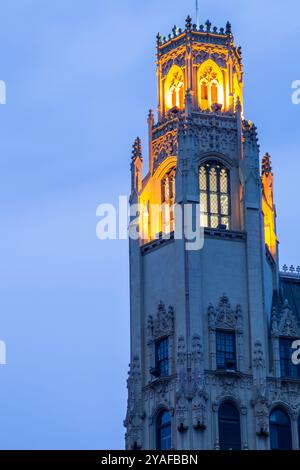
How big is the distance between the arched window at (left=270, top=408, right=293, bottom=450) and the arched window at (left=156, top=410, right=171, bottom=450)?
677 cm

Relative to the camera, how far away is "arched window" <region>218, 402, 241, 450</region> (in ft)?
348

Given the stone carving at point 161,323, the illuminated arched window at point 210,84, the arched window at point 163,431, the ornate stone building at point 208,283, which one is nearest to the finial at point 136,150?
the ornate stone building at point 208,283

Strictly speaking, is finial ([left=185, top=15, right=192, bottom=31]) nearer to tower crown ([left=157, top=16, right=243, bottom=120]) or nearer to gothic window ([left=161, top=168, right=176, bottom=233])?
tower crown ([left=157, top=16, right=243, bottom=120])

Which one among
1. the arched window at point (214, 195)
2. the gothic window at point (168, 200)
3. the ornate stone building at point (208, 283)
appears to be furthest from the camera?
the gothic window at point (168, 200)

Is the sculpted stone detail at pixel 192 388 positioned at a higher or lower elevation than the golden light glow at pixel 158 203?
lower

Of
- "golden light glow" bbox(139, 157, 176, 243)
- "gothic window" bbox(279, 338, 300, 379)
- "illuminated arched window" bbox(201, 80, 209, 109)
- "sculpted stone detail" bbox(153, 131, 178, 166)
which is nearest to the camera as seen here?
"gothic window" bbox(279, 338, 300, 379)

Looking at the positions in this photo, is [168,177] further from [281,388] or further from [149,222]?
[281,388]

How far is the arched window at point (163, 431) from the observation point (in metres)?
107

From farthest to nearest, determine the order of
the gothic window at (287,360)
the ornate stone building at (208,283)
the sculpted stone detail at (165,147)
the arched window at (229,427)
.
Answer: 1. the sculpted stone detail at (165,147)
2. the gothic window at (287,360)
3. the ornate stone building at (208,283)
4. the arched window at (229,427)

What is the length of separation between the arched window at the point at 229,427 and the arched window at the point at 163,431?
354 centimetres

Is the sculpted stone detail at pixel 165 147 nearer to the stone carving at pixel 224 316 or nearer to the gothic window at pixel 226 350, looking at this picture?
the stone carving at pixel 224 316

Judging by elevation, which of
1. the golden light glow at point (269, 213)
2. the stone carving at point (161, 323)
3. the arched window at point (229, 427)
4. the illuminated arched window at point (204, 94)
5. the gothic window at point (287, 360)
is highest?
the illuminated arched window at point (204, 94)

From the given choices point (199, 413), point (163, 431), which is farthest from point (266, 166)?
point (163, 431)

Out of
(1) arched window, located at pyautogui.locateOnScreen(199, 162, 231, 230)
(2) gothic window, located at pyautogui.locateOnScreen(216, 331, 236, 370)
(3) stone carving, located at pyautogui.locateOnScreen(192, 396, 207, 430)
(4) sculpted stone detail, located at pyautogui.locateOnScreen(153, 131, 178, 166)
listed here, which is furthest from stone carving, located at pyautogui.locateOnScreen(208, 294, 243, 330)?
Answer: (4) sculpted stone detail, located at pyautogui.locateOnScreen(153, 131, 178, 166)
